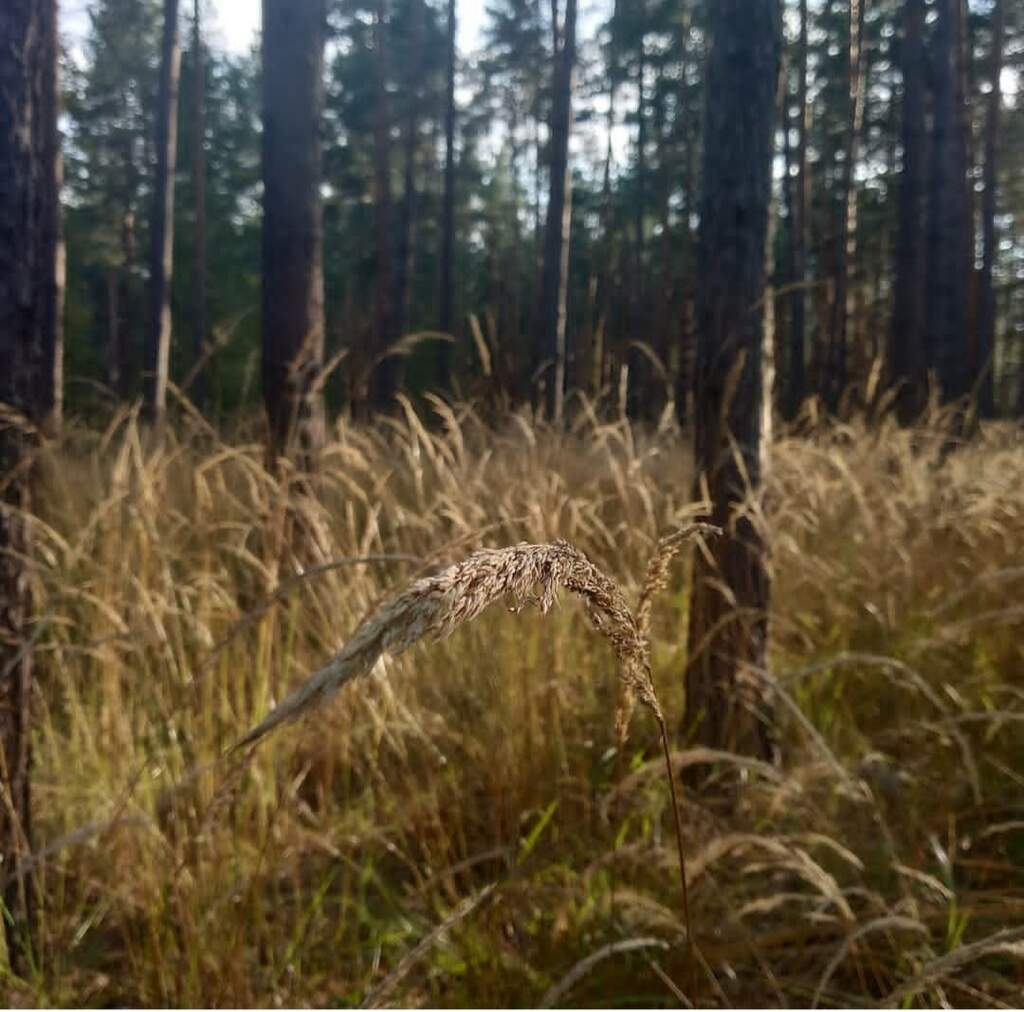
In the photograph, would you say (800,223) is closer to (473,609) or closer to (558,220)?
(558,220)

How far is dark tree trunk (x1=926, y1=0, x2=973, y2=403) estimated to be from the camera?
10.1 meters

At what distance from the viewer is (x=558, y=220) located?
40.8ft

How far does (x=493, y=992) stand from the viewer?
185cm

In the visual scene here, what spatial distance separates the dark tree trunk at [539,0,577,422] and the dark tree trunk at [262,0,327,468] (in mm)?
7058

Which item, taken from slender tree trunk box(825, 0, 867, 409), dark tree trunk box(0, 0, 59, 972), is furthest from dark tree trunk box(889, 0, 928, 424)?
dark tree trunk box(0, 0, 59, 972)

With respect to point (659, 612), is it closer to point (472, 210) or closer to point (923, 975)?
point (923, 975)

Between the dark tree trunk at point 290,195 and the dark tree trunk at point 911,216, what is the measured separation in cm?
810

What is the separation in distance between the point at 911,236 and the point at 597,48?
17.3 meters

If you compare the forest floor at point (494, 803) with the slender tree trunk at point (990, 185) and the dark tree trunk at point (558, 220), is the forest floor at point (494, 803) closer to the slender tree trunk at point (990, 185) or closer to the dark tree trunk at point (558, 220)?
the dark tree trunk at point (558, 220)

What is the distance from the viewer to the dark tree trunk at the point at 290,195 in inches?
181

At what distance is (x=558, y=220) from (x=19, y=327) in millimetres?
10947

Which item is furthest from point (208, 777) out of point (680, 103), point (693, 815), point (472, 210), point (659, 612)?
point (472, 210)

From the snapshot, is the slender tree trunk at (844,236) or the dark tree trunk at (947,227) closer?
the dark tree trunk at (947,227)

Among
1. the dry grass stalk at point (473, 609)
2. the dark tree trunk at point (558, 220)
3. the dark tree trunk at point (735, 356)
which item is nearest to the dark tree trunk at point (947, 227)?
the dark tree trunk at point (558, 220)
